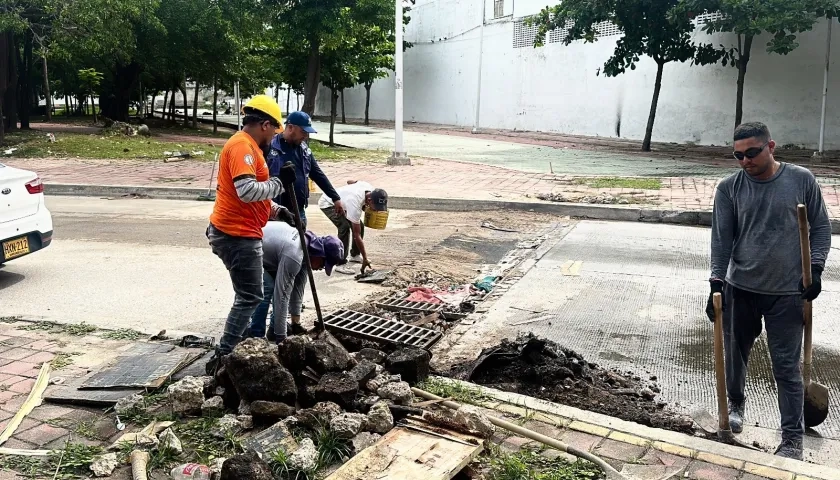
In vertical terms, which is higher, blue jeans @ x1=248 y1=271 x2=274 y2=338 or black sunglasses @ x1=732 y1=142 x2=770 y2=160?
black sunglasses @ x1=732 y1=142 x2=770 y2=160

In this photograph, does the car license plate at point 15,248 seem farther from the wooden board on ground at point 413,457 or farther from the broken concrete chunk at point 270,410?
the wooden board on ground at point 413,457

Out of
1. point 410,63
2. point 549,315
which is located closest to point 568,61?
point 410,63

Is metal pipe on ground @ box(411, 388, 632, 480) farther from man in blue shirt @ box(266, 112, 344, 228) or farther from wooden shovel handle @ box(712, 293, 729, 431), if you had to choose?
man in blue shirt @ box(266, 112, 344, 228)

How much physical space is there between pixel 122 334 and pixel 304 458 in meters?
2.84

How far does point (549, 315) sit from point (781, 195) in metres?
2.71

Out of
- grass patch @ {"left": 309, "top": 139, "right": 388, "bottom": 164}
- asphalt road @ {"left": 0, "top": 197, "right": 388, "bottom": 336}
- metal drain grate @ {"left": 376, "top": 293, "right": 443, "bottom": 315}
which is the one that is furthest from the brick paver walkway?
metal drain grate @ {"left": 376, "top": 293, "right": 443, "bottom": 315}

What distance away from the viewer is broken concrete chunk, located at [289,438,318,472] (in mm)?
3410

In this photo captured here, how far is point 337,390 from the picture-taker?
156 inches

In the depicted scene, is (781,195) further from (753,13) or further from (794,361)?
(753,13)

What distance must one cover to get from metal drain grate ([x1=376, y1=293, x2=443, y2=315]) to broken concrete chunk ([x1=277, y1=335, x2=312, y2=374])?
2.24 metres

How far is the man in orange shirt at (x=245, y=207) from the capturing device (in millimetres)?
4375

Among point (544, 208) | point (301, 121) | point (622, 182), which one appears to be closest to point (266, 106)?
point (301, 121)

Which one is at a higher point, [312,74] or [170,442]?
[312,74]

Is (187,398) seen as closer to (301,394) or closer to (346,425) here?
(301,394)
